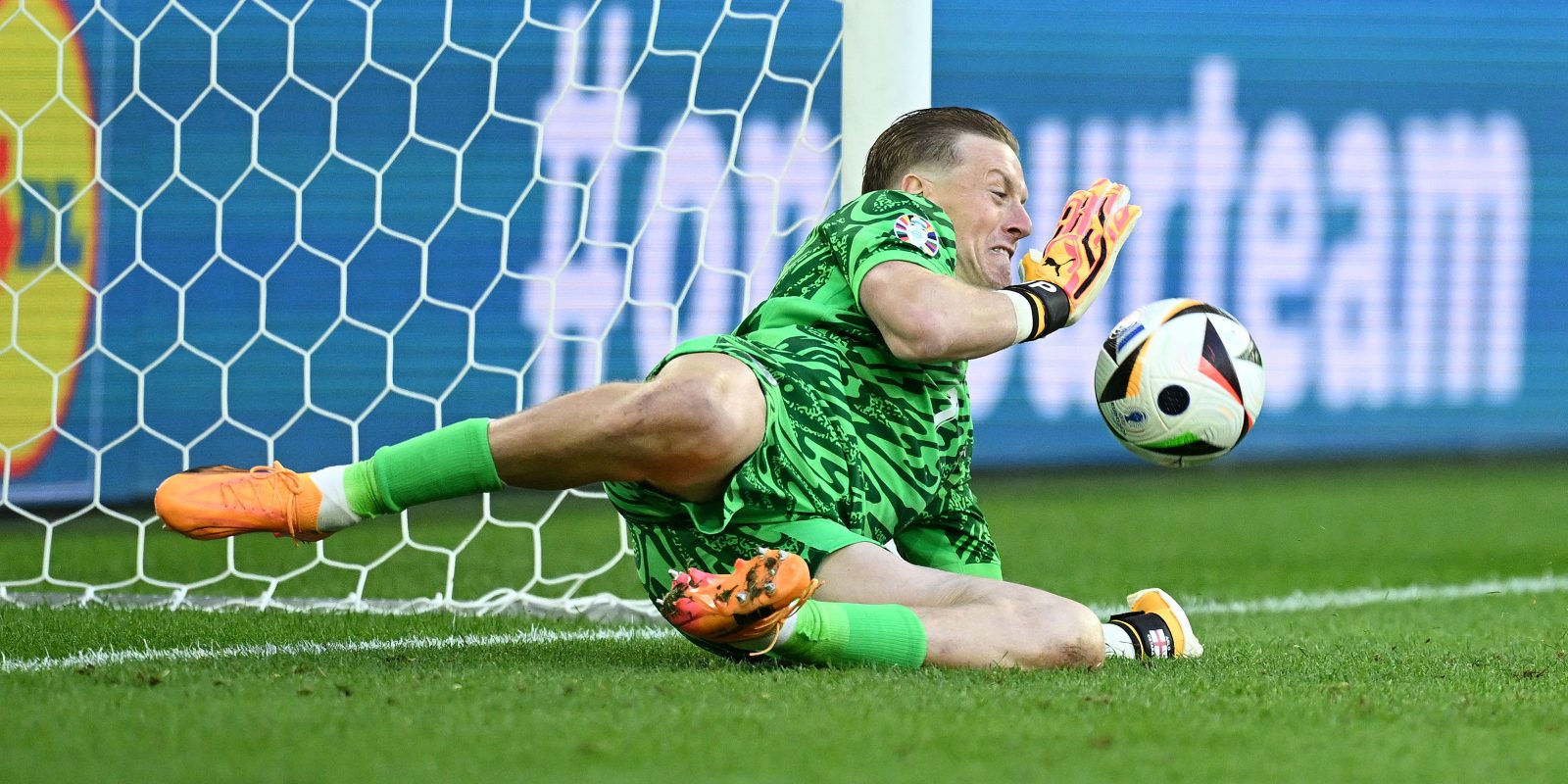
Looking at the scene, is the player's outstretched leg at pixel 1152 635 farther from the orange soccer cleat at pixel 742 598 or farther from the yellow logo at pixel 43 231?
the yellow logo at pixel 43 231

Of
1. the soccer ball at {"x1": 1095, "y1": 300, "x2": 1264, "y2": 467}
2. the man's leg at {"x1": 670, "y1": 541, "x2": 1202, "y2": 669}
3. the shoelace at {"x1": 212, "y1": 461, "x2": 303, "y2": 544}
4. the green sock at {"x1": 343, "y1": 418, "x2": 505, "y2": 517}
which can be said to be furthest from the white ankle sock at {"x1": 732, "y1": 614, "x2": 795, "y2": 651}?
the soccer ball at {"x1": 1095, "y1": 300, "x2": 1264, "y2": 467}

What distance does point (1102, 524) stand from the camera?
6.96m

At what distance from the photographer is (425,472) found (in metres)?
2.83

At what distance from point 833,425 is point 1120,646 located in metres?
0.66

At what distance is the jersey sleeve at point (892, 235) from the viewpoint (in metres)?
3.07

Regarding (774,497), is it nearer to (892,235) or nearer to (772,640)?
(772,640)

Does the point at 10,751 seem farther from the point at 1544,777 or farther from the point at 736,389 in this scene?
the point at 1544,777

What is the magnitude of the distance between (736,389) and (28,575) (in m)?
2.91

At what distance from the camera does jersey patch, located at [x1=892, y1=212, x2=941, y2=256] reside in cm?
308

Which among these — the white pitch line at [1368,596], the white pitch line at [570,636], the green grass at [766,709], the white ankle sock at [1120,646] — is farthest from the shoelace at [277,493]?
the white pitch line at [1368,596]

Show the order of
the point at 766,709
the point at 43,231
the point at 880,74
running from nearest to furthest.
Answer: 1. the point at 766,709
2. the point at 880,74
3. the point at 43,231

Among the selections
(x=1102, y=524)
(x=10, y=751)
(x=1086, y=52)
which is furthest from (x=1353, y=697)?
(x=1086, y=52)

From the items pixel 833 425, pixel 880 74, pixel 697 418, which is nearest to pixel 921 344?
pixel 833 425

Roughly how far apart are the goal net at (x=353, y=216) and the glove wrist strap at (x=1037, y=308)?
12.2 feet
